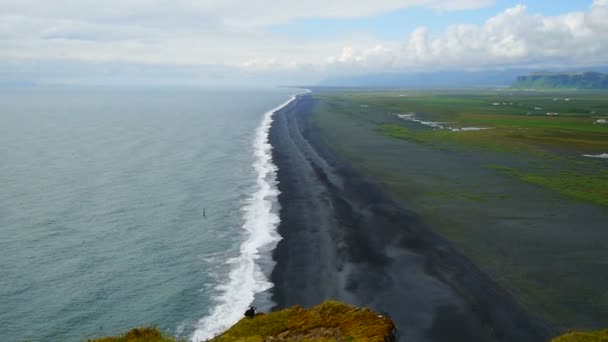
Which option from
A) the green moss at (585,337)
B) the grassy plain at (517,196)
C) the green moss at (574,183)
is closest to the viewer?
the green moss at (585,337)

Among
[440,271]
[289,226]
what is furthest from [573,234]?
[289,226]

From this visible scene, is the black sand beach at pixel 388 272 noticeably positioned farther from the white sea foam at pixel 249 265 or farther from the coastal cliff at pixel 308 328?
the coastal cliff at pixel 308 328

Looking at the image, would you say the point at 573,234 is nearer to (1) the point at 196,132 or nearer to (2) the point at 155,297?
(2) the point at 155,297

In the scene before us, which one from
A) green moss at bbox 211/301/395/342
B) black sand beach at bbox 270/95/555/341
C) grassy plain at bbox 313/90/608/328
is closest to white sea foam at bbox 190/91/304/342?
black sand beach at bbox 270/95/555/341

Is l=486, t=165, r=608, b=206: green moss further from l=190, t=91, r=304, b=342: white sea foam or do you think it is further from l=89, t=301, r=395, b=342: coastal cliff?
l=89, t=301, r=395, b=342: coastal cliff

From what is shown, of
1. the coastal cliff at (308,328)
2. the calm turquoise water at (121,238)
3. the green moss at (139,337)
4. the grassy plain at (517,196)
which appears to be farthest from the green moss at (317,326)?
the grassy plain at (517,196)
